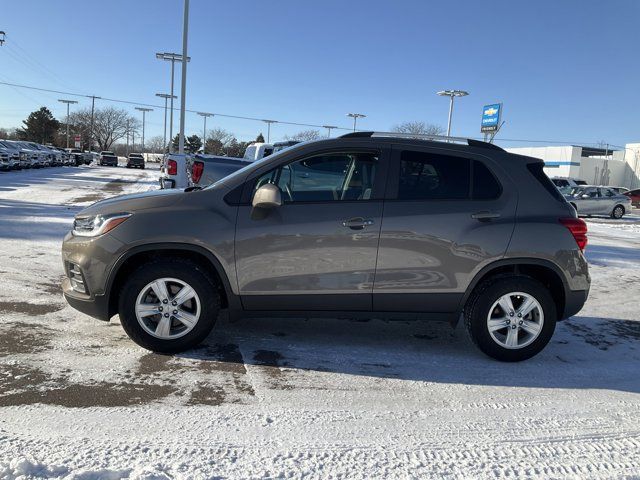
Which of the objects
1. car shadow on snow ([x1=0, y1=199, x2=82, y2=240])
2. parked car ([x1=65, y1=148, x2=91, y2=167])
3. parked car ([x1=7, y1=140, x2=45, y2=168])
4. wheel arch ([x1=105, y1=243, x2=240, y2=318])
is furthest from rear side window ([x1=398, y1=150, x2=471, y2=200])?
parked car ([x1=65, y1=148, x2=91, y2=167])

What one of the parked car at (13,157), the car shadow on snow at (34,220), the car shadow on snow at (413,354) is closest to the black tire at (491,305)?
the car shadow on snow at (413,354)


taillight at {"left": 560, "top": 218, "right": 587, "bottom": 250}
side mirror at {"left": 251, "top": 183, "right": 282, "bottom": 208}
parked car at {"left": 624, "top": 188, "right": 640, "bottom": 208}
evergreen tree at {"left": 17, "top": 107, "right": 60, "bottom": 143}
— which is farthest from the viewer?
evergreen tree at {"left": 17, "top": 107, "right": 60, "bottom": 143}

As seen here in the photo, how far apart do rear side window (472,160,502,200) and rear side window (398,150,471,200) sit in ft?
0.20

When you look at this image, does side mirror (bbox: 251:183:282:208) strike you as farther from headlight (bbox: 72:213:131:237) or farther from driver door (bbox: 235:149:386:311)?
headlight (bbox: 72:213:131:237)

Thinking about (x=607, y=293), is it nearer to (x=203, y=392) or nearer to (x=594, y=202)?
(x=203, y=392)

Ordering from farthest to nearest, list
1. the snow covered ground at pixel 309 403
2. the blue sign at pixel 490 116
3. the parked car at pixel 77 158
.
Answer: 1. the parked car at pixel 77 158
2. the blue sign at pixel 490 116
3. the snow covered ground at pixel 309 403

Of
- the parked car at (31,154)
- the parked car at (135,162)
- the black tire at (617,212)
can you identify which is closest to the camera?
the black tire at (617,212)

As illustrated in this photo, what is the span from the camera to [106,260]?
4035 mm

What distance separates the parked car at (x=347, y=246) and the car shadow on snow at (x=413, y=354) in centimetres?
28

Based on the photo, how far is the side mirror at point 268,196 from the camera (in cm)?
394

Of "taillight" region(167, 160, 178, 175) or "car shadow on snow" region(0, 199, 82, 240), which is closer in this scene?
"car shadow on snow" region(0, 199, 82, 240)

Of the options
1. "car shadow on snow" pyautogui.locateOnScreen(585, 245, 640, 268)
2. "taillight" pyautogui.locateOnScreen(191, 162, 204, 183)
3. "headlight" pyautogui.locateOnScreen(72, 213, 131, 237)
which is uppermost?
"taillight" pyautogui.locateOnScreen(191, 162, 204, 183)

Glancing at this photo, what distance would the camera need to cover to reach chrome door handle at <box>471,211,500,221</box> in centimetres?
420

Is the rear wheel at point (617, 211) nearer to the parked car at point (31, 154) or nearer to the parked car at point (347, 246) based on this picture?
the parked car at point (347, 246)
